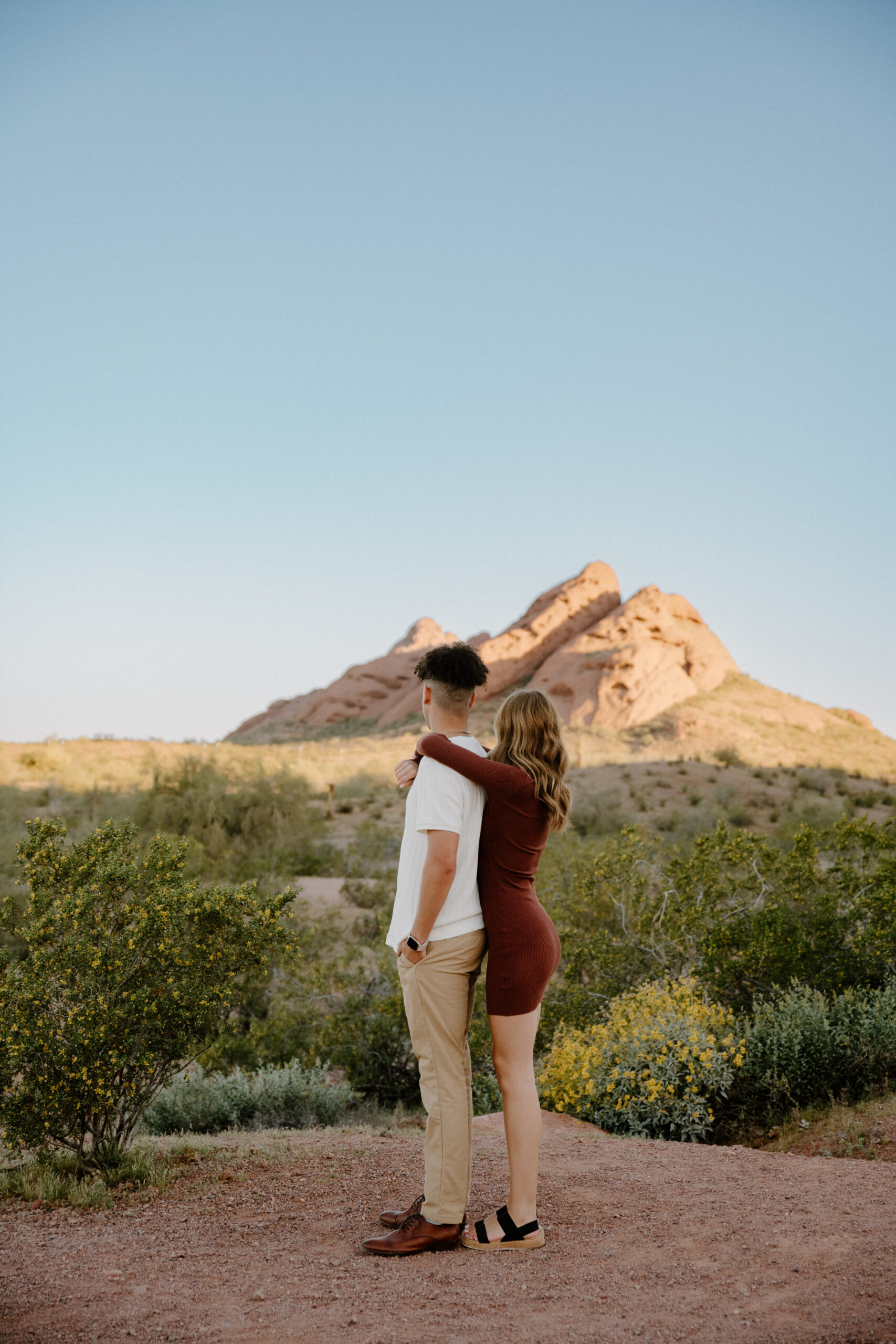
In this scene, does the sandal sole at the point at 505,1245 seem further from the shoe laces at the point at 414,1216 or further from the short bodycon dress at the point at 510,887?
the short bodycon dress at the point at 510,887

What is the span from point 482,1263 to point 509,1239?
0.17 metres

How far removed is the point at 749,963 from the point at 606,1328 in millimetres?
5291

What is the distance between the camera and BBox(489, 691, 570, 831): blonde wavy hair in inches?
141

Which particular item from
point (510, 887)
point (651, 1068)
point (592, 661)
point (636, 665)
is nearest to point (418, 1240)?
point (510, 887)

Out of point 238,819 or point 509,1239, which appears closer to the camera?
point 509,1239

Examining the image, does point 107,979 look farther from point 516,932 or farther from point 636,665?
point 636,665

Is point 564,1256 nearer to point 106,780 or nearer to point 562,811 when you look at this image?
point 562,811

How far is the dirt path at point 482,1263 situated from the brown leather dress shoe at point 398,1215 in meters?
0.11

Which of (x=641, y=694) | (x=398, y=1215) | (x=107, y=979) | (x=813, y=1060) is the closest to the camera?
(x=398, y=1215)

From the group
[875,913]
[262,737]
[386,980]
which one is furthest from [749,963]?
[262,737]

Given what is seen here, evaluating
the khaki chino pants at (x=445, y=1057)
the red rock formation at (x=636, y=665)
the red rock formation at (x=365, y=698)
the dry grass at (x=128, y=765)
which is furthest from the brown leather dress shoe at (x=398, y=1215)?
the red rock formation at (x=365, y=698)

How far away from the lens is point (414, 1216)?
3623 mm

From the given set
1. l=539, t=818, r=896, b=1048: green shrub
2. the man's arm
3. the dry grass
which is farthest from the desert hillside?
the man's arm

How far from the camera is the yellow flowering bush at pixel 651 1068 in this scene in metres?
6.14
